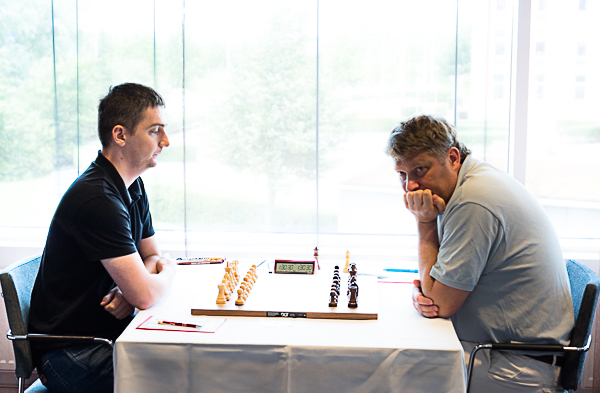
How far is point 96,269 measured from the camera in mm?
1887

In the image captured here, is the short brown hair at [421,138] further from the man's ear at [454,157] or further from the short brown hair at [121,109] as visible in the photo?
the short brown hair at [121,109]

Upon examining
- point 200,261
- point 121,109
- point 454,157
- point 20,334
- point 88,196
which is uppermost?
point 121,109

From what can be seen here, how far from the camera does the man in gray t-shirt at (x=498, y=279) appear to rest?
5.59 feet

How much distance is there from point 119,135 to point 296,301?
2.85 ft

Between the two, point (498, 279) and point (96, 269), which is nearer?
point (498, 279)

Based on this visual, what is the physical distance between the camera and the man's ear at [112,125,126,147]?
1.99 m

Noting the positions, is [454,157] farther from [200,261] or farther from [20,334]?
[20,334]

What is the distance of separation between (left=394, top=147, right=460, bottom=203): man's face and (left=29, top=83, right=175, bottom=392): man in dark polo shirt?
3.10 ft

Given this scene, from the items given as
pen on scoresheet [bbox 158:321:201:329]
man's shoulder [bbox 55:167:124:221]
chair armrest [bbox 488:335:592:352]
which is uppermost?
man's shoulder [bbox 55:167:124:221]

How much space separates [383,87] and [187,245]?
4.80ft

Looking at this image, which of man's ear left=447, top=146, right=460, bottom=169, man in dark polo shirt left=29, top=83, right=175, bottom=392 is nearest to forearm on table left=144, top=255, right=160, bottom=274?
man in dark polo shirt left=29, top=83, right=175, bottom=392

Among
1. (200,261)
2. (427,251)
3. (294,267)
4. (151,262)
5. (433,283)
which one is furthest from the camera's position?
(200,261)

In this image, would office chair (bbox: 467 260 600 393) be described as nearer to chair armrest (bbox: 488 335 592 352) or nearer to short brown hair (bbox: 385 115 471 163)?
chair armrest (bbox: 488 335 592 352)

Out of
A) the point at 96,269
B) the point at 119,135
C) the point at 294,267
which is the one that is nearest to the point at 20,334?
the point at 96,269
